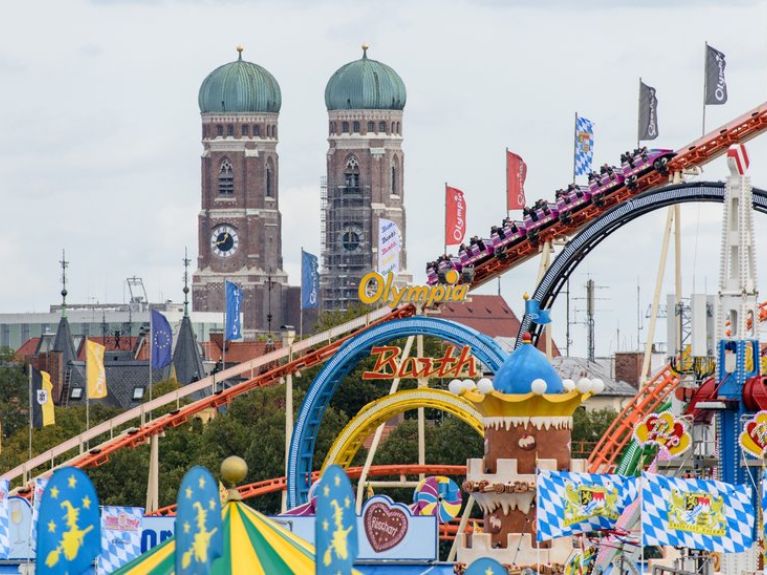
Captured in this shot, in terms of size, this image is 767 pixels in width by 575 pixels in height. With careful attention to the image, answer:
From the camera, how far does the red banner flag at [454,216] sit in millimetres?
82250

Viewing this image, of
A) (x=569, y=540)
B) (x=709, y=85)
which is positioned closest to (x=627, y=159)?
(x=709, y=85)

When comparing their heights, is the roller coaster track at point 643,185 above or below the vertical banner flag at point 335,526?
above

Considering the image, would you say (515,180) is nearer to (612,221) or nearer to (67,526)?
(612,221)

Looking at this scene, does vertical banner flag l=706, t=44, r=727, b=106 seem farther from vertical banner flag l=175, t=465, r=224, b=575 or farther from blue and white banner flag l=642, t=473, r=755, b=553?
vertical banner flag l=175, t=465, r=224, b=575

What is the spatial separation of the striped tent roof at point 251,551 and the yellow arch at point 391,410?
115 feet

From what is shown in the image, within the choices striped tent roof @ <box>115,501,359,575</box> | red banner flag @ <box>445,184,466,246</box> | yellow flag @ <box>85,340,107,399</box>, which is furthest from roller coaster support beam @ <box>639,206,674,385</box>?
striped tent roof @ <box>115,501,359,575</box>

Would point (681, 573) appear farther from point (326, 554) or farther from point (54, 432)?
point (54, 432)

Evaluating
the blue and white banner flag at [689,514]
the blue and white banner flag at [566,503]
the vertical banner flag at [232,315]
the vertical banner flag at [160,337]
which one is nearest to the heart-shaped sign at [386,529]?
the blue and white banner flag at [566,503]

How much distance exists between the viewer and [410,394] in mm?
71062

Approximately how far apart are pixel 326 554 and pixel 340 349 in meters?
44.1

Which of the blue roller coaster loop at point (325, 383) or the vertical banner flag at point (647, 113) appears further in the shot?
the vertical banner flag at point (647, 113)

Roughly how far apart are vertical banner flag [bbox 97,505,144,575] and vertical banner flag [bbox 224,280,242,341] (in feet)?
154

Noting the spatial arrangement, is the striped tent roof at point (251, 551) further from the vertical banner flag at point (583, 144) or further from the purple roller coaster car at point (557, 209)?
the vertical banner flag at point (583, 144)

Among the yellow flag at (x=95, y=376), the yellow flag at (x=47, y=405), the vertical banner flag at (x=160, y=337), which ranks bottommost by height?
the yellow flag at (x=47, y=405)
